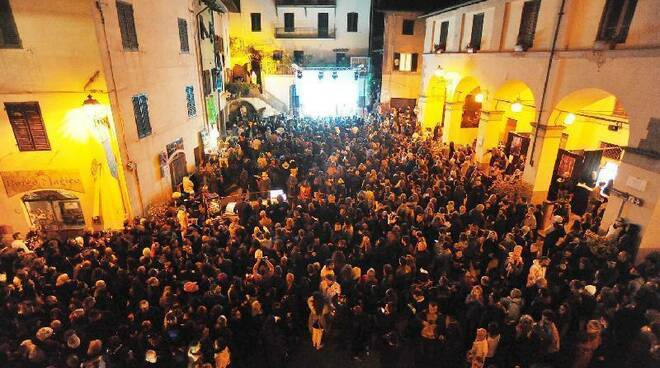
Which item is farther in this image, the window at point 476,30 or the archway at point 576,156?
the window at point 476,30

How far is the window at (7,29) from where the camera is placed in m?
8.80

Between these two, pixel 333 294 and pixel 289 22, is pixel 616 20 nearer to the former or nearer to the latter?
pixel 333 294

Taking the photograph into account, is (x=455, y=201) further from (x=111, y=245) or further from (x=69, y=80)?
(x=69, y=80)

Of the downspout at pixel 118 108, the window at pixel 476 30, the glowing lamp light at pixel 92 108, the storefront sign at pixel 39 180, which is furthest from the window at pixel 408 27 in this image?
the storefront sign at pixel 39 180

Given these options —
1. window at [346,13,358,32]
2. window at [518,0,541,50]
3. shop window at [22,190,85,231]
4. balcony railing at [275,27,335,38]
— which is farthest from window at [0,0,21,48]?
window at [346,13,358,32]

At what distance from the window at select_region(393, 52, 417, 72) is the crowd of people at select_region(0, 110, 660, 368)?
826 inches

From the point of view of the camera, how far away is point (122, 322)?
6648 mm

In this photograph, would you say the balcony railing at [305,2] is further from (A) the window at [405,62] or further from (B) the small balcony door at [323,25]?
(A) the window at [405,62]

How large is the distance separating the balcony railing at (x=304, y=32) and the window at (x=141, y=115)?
2217 centimetres

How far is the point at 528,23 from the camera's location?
1278 centimetres

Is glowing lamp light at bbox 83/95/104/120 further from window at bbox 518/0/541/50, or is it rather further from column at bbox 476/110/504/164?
column at bbox 476/110/504/164

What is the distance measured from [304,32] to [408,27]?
29.9ft

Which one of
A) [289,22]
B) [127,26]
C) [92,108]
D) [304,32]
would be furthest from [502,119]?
[289,22]

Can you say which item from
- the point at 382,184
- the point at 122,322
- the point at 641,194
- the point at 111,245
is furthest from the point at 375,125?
the point at 122,322
